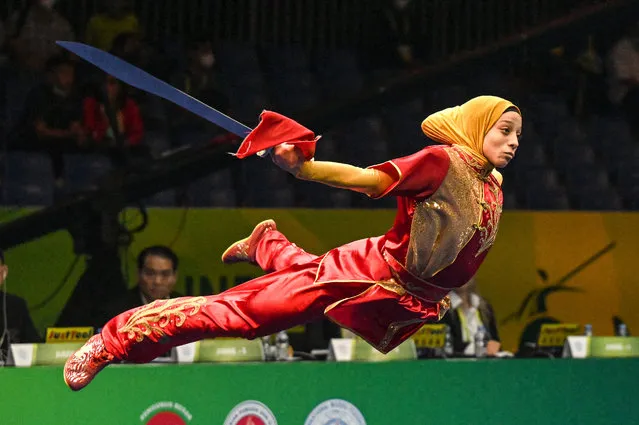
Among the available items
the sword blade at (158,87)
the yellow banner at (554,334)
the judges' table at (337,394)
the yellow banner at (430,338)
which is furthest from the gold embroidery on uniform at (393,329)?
the yellow banner at (554,334)

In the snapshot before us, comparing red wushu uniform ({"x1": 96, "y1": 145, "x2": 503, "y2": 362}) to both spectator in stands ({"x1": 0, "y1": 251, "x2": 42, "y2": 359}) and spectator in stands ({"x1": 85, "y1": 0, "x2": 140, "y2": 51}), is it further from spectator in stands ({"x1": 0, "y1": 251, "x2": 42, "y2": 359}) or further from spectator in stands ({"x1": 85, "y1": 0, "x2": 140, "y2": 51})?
spectator in stands ({"x1": 85, "y1": 0, "x2": 140, "y2": 51})

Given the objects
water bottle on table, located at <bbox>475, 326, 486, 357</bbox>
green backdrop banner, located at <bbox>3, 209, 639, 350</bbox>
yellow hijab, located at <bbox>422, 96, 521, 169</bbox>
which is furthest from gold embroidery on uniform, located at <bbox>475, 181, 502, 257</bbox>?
green backdrop banner, located at <bbox>3, 209, 639, 350</bbox>

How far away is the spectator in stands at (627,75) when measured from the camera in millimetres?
9508

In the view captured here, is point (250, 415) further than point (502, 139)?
Yes

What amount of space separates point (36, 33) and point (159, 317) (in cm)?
370

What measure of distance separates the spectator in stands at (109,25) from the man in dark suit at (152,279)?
163 cm

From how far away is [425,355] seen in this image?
6645 millimetres

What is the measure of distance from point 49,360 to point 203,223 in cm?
183

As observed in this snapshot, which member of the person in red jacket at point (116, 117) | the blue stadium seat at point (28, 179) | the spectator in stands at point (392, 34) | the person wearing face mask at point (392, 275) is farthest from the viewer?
the spectator in stands at point (392, 34)

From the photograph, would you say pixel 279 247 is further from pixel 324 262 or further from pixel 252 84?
pixel 252 84

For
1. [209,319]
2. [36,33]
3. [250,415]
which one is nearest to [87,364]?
[209,319]

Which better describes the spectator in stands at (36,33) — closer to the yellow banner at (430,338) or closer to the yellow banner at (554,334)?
the yellow banner at (430,338)

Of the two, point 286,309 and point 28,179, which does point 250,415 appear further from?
point 28,179

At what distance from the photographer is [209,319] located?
463 centimetres
